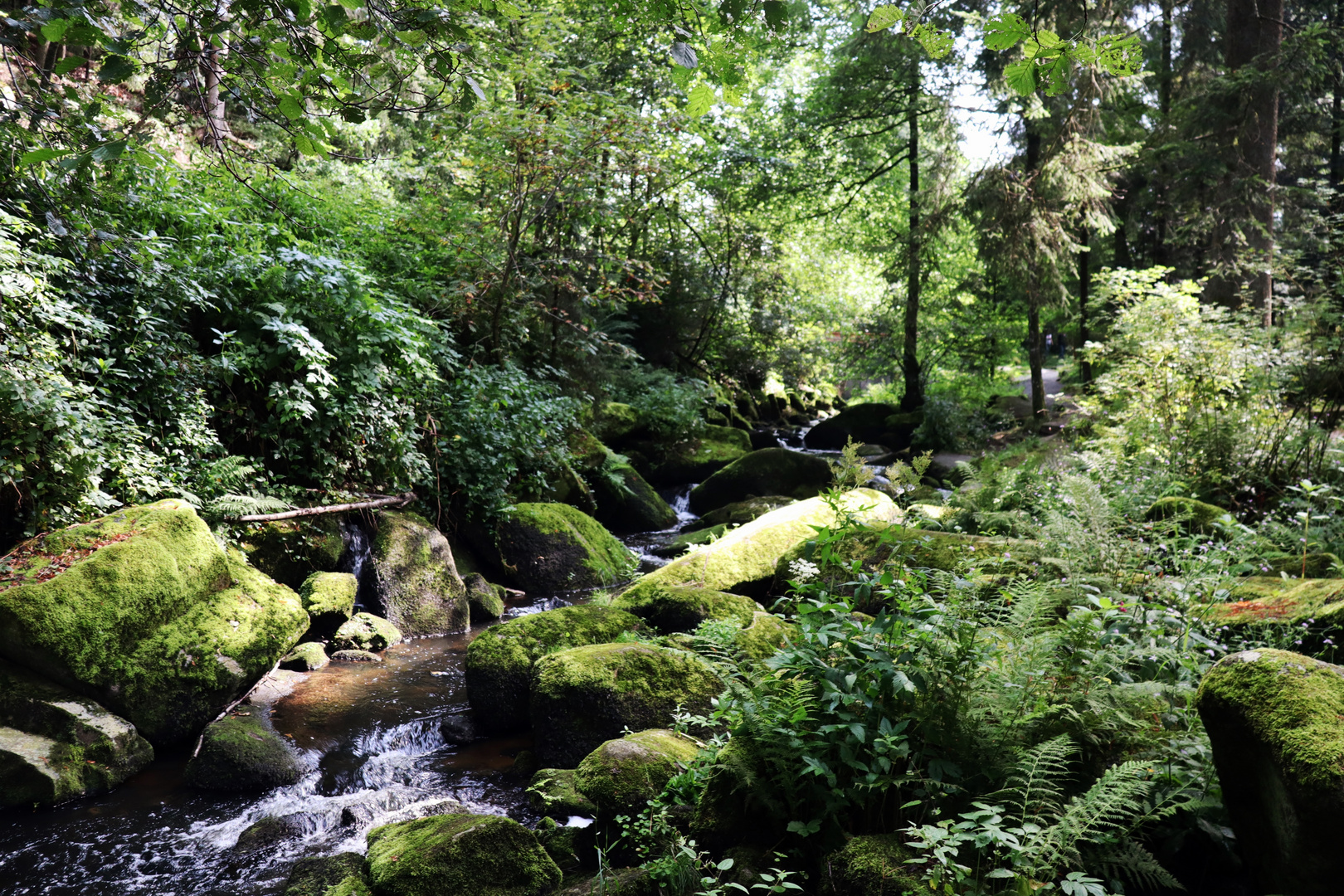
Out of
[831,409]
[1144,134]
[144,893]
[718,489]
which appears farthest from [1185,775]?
[831,409]

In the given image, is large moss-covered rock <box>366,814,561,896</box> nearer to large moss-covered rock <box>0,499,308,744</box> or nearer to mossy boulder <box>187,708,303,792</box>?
mossy boulder <box>187,708,303,792</box>

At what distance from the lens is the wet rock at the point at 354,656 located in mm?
7199

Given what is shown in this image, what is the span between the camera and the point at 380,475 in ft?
30.0

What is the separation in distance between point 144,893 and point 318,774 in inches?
51.8

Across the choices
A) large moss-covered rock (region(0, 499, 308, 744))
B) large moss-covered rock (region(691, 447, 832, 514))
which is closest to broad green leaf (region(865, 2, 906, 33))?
large moss-covered rock (region(0, 499, 308, 744))

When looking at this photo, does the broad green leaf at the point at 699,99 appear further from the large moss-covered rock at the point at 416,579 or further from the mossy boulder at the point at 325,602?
the large moss-covered rock at the point at 416,579

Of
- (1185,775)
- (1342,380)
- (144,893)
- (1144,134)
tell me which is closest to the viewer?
(1185,775)

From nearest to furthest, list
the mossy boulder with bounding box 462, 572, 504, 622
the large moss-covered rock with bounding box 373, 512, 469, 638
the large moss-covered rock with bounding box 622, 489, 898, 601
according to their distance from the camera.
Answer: the large moss-covered rock with bounding box 622, 489, 898, 601 → the large moss-covered rock with bounding box 373, 512, 469, 638 → the mossy boulder with bounding box 462, 572, 504, 622

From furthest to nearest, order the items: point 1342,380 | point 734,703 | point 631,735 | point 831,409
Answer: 1. point 831,409
2. point 1342,380
3. point 631,735
4. point 734,703

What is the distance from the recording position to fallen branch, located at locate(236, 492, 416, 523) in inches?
281

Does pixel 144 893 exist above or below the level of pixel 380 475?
below

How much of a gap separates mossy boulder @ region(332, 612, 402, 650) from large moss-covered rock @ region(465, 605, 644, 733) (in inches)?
77.3

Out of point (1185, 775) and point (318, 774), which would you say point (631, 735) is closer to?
point (318, 774)

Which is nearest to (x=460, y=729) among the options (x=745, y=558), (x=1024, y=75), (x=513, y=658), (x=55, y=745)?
(x=513, y=658)
